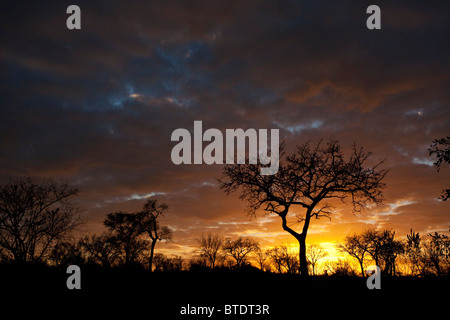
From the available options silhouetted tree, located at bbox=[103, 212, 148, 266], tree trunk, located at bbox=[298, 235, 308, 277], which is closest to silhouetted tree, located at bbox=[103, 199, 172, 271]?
silhouetted tree, located at bbox=[103, 212, 148, 266]

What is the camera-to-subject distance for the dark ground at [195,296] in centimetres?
1005

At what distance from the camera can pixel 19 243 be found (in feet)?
115

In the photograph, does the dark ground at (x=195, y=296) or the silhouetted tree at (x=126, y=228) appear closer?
the dark ground at (x=195, y=296)

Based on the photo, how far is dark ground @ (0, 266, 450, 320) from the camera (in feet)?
33.0

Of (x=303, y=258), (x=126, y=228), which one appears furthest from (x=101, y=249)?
(x=303, y=258)

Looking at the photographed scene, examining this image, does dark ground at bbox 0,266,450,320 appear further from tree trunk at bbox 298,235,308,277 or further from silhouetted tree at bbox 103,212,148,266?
silhouetted tree at bbox 103,212,148,266

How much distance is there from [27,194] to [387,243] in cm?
6771

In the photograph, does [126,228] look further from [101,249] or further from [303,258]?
[303,258]

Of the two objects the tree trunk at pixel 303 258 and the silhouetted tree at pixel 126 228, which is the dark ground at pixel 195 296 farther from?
the silhouetted tree at pixel 126 228

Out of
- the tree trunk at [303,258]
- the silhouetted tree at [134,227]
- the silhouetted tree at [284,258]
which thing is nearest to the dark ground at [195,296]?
the tree trunk at [303,258]
